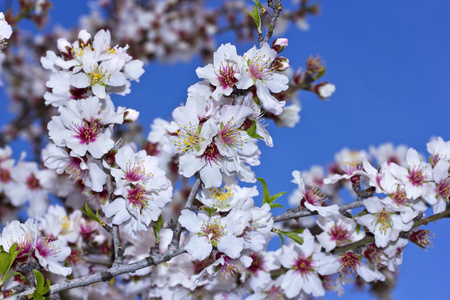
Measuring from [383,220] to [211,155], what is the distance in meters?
1.06

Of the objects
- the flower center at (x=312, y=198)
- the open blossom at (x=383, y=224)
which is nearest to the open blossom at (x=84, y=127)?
the flower center at (x=312, y=198)

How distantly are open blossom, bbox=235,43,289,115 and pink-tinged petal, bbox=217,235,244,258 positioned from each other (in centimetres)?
62

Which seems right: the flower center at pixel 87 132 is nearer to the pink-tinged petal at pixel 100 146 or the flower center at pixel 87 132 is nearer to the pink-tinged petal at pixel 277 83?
the pink-tinged petal at pixel 100 146

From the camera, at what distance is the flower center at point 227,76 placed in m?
2.20

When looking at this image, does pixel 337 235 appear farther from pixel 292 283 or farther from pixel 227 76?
pixel 227 76

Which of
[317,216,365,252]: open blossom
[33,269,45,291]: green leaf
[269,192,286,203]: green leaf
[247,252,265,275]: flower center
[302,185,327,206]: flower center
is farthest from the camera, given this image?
[247,252,265,275]: flower center

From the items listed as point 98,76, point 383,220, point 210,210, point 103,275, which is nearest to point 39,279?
point 103,275

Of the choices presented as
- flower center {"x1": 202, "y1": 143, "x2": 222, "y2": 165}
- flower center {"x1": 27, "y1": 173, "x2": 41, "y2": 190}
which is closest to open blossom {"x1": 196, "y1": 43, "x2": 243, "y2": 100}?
flower center {"x1": 202, "y1": 143, "x2": 222, "y2": 165}

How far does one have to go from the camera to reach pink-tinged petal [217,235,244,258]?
2.24 meters

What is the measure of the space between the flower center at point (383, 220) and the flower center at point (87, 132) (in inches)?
60.6

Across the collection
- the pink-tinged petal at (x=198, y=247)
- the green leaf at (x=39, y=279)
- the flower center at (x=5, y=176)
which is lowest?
the green leaf at (x=39, y=279)

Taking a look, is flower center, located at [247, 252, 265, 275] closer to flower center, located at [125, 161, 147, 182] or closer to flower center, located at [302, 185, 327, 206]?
flower center, located at [302, 185, 327, 206]

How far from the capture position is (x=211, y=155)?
2230mm

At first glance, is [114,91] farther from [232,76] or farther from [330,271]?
[330,271]
